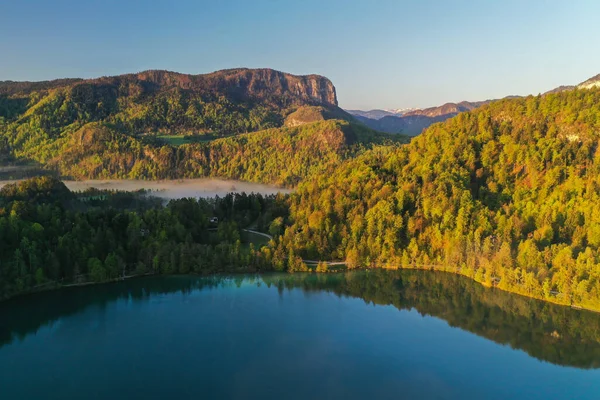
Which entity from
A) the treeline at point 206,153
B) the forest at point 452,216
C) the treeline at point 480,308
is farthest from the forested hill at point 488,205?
the treeline at point 206,153

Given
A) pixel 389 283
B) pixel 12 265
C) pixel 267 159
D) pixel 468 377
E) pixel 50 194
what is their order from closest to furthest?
pixel 468 377
pixel 12 265
pixel 389 283
pixel 50 194
pixel 267 159

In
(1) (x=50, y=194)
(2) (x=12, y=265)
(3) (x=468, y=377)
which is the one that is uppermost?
(1) (x=50, y=194)

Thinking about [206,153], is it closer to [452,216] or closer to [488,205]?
[452,216]

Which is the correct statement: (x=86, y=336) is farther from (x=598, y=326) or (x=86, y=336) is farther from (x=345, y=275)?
(x=598, y=326)

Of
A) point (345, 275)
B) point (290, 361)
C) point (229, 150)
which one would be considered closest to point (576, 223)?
point (345, 275)

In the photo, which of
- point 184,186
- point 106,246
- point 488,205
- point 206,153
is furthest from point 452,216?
point 206,153

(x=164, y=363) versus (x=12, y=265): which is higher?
(x=12, y=265)

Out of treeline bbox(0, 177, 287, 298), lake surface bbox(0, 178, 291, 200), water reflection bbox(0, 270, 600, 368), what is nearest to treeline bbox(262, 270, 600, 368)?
water reflection bbox(0, 270, 600, 368)
